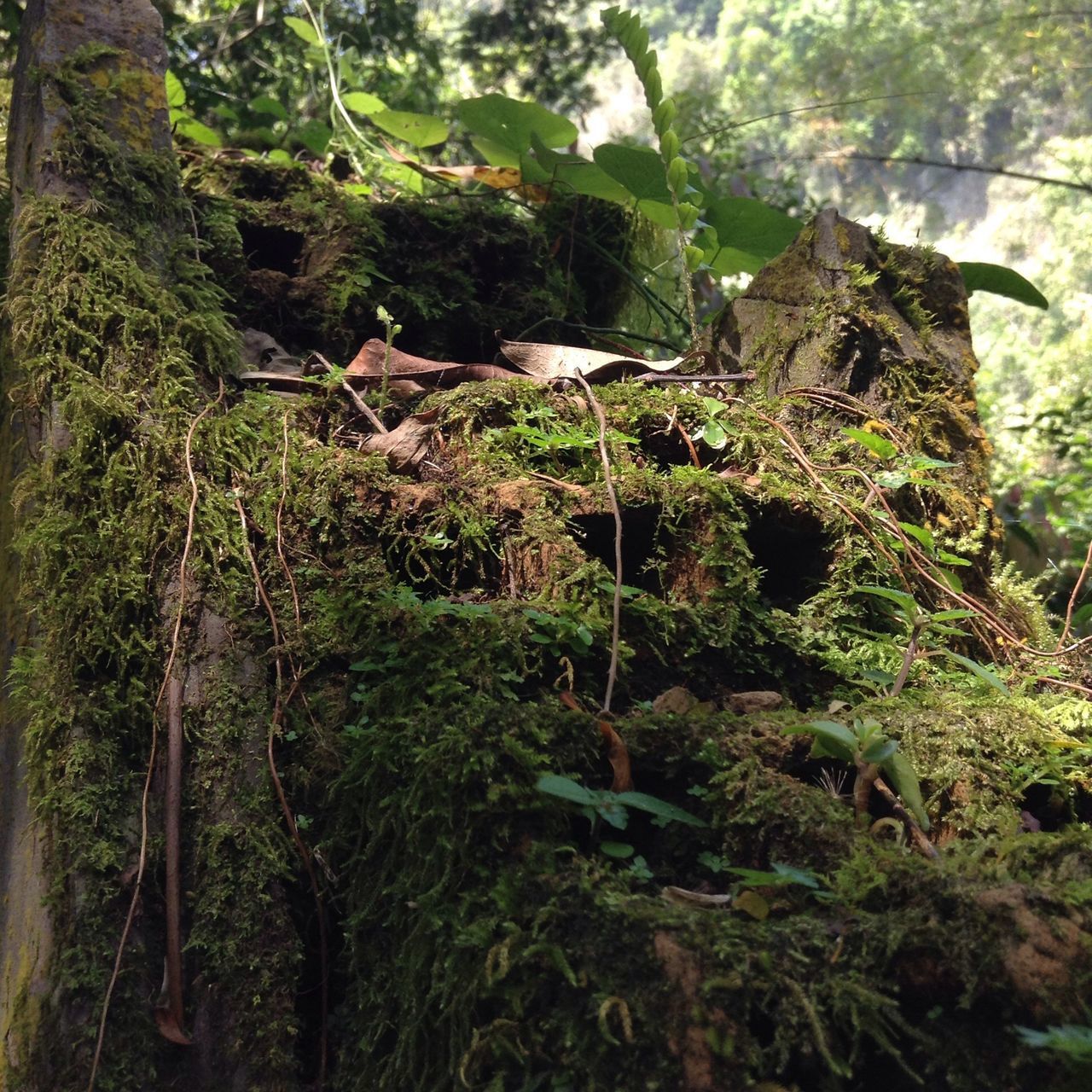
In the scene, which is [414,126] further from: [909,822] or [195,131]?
[909,822]

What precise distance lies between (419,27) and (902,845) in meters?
6.88

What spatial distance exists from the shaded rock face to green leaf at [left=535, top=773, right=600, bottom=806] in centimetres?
169

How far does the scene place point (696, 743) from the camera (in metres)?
1.46

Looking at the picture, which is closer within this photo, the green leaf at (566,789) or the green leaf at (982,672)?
the green leaf at (566,789)

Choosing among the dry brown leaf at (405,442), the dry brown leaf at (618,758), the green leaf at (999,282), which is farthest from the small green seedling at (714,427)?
Answer: the green leaf at (999,282)

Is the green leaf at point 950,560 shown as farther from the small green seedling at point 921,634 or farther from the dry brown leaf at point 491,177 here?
the dry brown leaf at point 491,177

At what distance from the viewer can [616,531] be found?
1865mm

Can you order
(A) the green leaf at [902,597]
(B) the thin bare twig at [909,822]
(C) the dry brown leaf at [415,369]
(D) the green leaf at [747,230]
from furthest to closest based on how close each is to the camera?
(D) the green leaf at [747,230] → (C) the dry brown leaf at [415,369] → (A) the green leaf at [902,597] → (B) the thin bare twig at [909,822]

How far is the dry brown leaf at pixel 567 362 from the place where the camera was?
2512mm

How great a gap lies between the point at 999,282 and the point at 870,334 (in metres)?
0.75

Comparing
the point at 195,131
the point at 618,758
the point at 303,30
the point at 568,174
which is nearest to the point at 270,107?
the point at 303,30

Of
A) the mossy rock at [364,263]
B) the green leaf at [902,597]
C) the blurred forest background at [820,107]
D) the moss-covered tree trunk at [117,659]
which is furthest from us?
the blurred forest background at [820,107]

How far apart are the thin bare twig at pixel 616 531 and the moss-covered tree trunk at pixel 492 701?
3cm

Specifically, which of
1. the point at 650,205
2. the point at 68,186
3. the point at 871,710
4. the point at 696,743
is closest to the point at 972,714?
the point at 871,710
